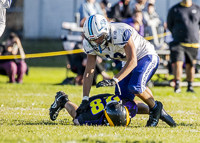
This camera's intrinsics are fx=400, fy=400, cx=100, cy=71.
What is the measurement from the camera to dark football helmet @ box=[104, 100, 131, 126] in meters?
4.80

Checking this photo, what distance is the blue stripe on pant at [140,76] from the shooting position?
196 inches

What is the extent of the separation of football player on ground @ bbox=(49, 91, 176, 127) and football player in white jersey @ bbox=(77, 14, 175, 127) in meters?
0.10

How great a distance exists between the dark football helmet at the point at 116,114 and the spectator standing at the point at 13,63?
7066mm

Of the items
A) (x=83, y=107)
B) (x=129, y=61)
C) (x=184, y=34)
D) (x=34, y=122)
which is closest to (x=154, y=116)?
(x=129, y=61)

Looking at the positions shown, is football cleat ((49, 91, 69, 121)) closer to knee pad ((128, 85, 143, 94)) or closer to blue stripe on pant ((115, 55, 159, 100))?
blue stripe on pant ((115, 55, 159, 100))

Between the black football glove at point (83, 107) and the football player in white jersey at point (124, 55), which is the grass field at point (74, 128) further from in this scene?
the football player in white jersey at point (124, 55)

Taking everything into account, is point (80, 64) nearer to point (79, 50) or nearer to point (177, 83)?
point (79, 50)

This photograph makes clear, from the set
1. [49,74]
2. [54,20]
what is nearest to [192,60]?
[49,74]

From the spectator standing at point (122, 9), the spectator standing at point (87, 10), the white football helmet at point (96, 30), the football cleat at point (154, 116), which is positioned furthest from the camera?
the spectator standing at point (122, 9)

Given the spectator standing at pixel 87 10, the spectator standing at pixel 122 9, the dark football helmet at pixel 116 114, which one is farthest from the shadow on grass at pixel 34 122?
the spectator standing at pixel 122 9

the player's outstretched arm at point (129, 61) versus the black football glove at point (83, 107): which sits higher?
the player's outstretched arm at point (129, 61)

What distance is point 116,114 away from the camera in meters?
4.79

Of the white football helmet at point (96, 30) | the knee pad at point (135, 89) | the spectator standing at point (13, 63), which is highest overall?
the white football helmet at point (96, 30)

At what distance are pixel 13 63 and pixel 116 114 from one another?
734 cm
